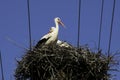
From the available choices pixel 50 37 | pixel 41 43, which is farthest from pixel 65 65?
pixel 50 37

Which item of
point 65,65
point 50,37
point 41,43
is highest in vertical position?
point 50,37

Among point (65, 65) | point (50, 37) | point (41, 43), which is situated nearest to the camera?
point (65, 65)

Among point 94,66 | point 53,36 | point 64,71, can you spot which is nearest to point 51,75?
point 64,71

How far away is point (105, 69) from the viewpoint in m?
8.66

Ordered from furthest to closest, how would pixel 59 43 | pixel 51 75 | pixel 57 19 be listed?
1. pixel 57 19
2. pixel 59 43
3. pixel 51 75

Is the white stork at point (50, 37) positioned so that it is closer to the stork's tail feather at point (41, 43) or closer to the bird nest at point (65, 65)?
the stork's tail feather at point (41, 43)

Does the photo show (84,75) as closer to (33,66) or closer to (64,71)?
(64,71)

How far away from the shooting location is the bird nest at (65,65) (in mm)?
8500

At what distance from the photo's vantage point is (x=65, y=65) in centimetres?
856

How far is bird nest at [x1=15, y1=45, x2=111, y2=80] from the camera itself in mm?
8500

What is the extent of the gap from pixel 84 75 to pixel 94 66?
267mm

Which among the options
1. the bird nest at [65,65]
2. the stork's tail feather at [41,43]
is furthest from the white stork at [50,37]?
the bird nest at [65,65]

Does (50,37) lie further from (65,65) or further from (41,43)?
(65,65)

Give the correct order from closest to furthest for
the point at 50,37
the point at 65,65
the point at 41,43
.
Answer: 1. the point at 65,65
2. the point at 41,43
3. the point at 50,37
